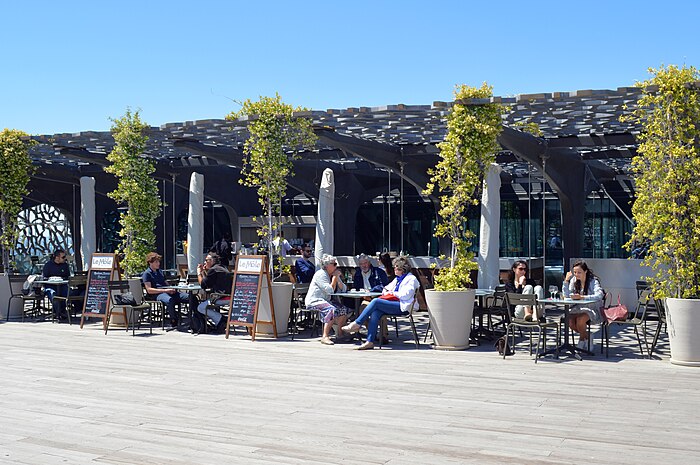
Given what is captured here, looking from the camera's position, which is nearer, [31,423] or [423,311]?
[31,423]

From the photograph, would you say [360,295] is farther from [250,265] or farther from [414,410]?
[414,410]

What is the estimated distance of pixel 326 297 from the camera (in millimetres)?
11414

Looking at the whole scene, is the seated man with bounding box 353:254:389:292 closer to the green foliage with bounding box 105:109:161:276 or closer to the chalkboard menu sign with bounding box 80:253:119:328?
the chalkboard menu sign with bounding box 80:253:119:328

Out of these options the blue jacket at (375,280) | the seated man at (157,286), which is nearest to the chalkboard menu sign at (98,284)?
the seated man at (157,286)

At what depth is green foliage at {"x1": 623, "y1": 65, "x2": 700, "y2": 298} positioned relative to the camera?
952cm

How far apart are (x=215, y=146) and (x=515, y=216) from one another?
52.7ft

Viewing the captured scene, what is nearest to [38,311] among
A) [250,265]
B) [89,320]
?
A: [89,320]

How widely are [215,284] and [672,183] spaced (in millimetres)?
6562

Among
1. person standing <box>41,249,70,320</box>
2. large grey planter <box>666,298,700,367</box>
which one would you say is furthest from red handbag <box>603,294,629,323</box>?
person standing <box>41,249,70,320</box>

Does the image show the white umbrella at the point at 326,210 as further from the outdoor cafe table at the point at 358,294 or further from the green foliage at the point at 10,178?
the green foliage at the point at 10,178

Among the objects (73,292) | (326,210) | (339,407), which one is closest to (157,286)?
(73,292)

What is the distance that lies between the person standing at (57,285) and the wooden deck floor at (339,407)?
394 cm

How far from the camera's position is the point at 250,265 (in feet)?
39.5

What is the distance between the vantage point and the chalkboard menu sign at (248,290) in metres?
11.9
